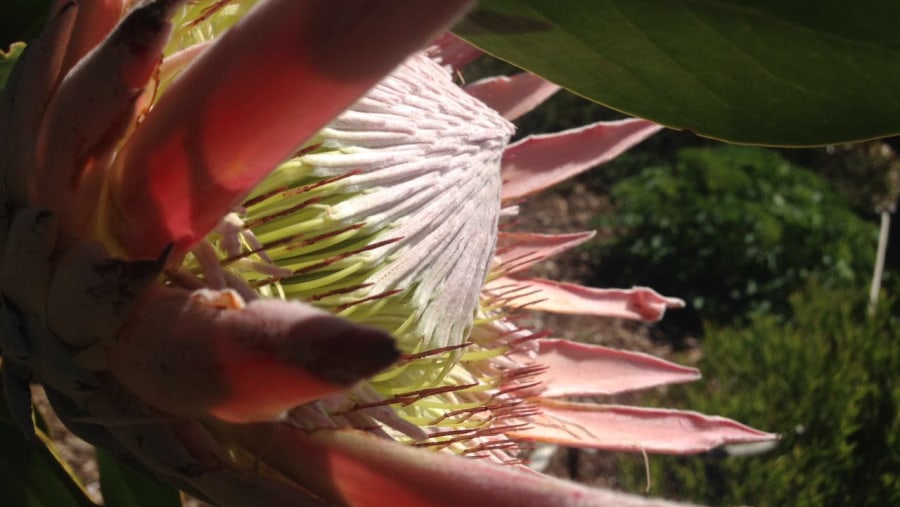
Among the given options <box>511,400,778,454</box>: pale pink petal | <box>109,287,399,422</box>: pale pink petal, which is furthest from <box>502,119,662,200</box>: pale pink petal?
<box>109,287,399,422</box>: pale pink petal

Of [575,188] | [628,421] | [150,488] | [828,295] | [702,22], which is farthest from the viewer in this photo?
[575,188]

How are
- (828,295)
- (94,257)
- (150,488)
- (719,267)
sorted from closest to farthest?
(94,257) < (150,488) < (828,295) < (719,267)

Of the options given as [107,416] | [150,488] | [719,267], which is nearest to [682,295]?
[719,267]

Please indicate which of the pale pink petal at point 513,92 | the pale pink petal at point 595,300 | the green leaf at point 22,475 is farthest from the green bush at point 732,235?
the green leaf at point 22,475

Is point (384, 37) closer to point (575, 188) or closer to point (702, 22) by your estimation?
point (702, 22)

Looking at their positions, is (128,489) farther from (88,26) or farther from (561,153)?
(561,153)

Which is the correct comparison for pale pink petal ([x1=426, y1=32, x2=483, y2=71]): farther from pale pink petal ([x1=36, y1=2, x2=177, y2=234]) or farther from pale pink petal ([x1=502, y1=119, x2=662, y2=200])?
pale pink petal ([x1=36, y1=2, x2=177, y2=234])

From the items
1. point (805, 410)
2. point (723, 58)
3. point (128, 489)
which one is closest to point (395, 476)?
point (723, 58)

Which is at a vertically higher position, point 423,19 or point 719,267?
→ point 423,19
